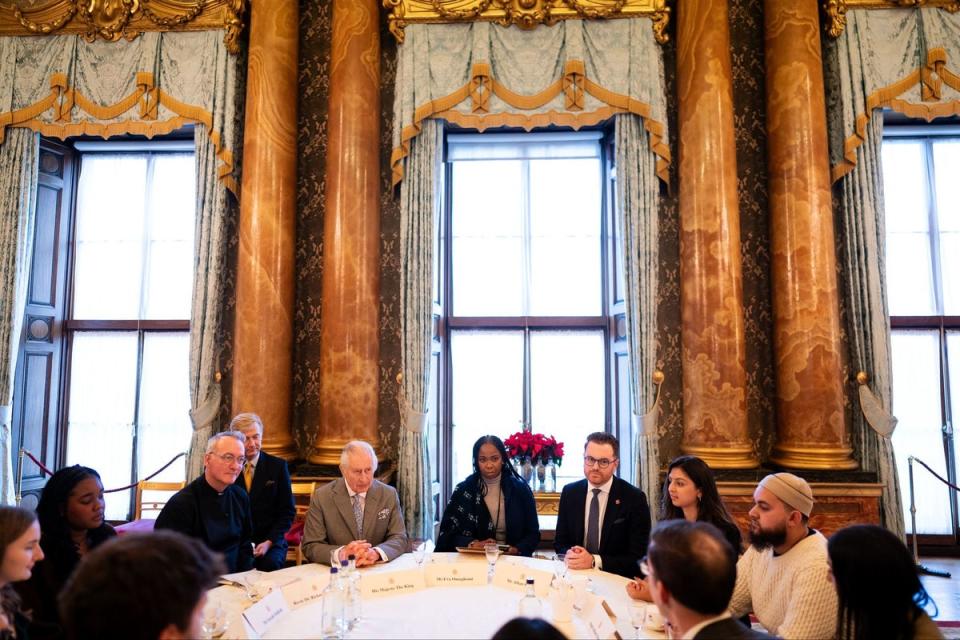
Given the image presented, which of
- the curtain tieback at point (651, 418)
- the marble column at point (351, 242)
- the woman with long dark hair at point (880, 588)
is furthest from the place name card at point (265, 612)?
the curtain tieback at point (651, 418)

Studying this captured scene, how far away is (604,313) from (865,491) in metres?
2.56

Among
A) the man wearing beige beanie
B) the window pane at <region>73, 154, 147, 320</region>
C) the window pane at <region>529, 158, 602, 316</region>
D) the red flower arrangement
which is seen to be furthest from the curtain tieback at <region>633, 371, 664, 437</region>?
the window pane at <region>73, 154, 147, 320</region>

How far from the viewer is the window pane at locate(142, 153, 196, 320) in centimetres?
628

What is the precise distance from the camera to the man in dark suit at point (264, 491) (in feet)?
13.3

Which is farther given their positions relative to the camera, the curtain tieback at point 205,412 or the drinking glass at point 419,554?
the curtain tieback at point 205,412

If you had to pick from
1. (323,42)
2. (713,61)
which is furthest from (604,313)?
(323,42)

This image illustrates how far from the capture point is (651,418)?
5.09 meters

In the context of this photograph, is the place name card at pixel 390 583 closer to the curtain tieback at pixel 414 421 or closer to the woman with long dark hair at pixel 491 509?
the woman with long dark hair at pixel 491 509

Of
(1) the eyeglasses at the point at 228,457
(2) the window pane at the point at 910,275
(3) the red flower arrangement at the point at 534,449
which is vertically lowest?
(3) the red flower arrangement at the point at 534,449

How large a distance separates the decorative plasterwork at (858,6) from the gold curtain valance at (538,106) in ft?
5.34

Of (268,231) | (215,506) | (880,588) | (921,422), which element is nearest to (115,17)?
(268,231)

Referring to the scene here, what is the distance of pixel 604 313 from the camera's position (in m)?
6.08

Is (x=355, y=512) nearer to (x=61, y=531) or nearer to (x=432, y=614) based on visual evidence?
(x=432, y=614)

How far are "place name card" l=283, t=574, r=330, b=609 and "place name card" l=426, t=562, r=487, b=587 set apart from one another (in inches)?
18.5
